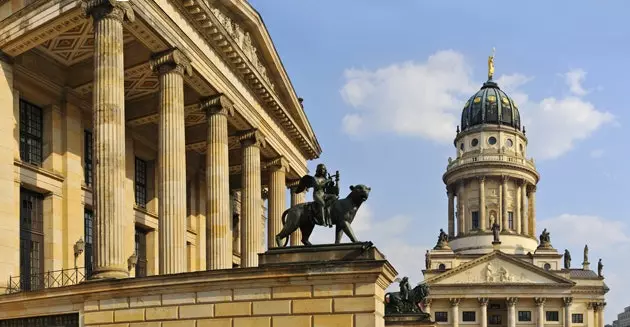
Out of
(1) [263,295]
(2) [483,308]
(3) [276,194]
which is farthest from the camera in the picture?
(2) [483,308]

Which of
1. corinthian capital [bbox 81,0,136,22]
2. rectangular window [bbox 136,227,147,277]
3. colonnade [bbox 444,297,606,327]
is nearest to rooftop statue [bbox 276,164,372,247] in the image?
corinthian capital [bbox 81,0,136,22]

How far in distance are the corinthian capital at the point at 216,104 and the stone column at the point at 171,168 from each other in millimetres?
5668

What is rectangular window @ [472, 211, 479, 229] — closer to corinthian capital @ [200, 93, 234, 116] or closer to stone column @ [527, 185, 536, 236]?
stone column @ [527, 185, 536, 236]

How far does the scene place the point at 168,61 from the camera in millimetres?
34938

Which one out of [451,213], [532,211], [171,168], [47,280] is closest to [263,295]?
[171,168]

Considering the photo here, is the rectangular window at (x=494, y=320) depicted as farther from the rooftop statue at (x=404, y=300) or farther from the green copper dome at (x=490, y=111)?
the rooftop statue at (x=404, y=300)

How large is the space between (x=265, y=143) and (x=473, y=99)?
112 m

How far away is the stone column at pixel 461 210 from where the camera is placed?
476 ft

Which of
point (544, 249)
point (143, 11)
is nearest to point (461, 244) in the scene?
point (544, 249)

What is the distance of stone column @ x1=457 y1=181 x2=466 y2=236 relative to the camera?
145m

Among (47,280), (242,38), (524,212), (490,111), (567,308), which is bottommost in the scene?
(567,308)

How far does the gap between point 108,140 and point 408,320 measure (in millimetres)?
21265

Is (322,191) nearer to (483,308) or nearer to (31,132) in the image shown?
(31,132)

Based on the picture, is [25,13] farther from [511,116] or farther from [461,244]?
[511,116]
